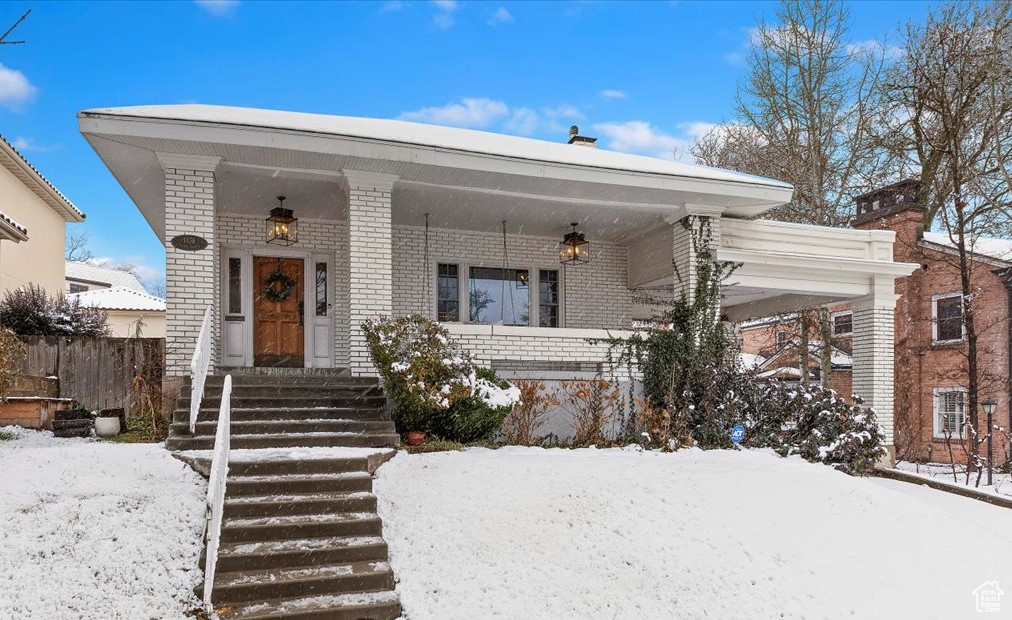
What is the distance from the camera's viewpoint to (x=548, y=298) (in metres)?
12.9

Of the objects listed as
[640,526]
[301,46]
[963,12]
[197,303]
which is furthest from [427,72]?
[640,526]

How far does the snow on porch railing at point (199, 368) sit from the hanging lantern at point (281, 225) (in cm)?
219

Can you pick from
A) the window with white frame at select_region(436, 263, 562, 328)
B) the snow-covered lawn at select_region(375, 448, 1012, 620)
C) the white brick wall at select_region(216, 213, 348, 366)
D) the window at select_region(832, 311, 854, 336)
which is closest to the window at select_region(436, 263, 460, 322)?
the window with white frame at select_region(436, 263, 562, 328)

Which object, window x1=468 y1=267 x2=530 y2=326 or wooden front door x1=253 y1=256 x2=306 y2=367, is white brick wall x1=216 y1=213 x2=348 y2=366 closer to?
wooden front door x1=253 y1=256 x2=306 y2=367

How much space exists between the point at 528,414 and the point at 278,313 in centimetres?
459

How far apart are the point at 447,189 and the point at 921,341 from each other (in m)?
14.0

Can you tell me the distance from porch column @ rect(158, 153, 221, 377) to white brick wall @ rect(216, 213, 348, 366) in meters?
2.15

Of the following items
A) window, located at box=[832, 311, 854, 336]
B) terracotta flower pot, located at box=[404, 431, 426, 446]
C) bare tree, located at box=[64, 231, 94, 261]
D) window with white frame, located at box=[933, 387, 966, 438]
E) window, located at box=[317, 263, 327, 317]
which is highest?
bare tree, located at box=[64, 231, 94, 261]

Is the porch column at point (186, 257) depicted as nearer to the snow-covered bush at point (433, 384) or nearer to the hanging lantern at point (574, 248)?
the snow-covered bush at point (433, 384)

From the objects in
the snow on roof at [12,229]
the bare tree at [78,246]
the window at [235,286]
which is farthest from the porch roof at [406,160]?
the bare tree at [78,246]

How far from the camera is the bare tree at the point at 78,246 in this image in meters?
35.8

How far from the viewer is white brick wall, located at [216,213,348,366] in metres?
10.6

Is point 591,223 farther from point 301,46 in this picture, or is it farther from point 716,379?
point 301,46

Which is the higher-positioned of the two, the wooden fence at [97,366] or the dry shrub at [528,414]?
the wooden fence at [97,366]
